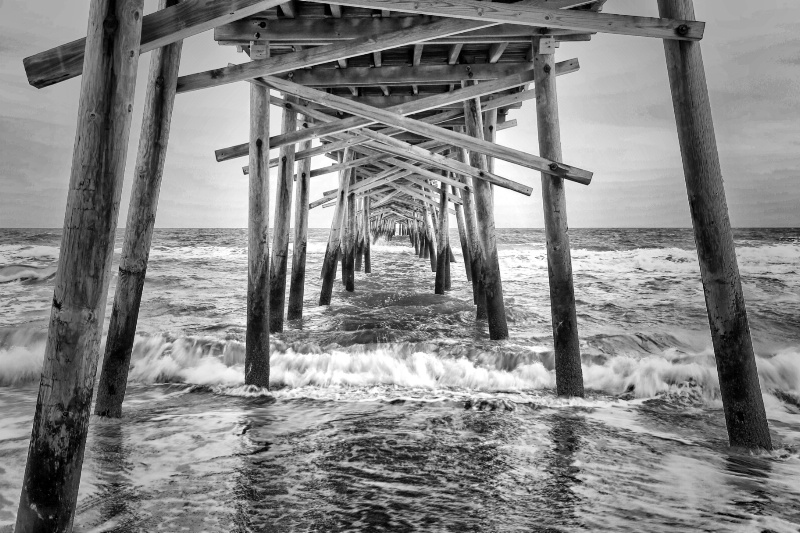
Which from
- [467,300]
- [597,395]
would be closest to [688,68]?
[597,395]

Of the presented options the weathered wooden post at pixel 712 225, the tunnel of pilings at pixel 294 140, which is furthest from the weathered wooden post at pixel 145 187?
the weathered wooden post at pixel 712 225

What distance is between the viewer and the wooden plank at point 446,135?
3.77 meters

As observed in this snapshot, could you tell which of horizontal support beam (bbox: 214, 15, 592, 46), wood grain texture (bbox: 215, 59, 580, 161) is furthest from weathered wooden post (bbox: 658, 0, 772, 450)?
wood grain texture (bbox: 215, 59, 580, 161)

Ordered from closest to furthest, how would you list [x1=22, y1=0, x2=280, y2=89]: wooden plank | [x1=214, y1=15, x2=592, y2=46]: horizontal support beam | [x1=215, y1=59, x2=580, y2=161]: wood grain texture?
[x1=22, y1=0, x2=280, y2=89]: wooden plank
[x1=214, y1=15, x2=592, y2=46]: horizontal support beam
[x1=215, y1=59, x2=580, y2=161]: wood grain texture

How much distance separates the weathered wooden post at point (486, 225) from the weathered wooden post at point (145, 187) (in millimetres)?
3483

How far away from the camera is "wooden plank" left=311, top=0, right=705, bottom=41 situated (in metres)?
2.67

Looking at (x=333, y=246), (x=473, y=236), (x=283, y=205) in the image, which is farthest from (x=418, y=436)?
(x=333, y=246)

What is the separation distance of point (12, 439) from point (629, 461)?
3814 mm

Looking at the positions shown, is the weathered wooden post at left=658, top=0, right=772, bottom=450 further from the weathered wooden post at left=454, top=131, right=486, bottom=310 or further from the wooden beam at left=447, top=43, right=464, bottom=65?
the weathered wooden post at left=454, top=131, right=486, bottom=310

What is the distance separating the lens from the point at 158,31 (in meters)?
2.04

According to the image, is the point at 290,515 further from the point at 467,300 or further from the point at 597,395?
the point at 467,300

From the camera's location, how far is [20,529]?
1662 mm

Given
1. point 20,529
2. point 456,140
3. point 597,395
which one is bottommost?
point 597,395

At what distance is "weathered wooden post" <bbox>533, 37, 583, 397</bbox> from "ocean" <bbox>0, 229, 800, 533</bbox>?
0.73ft
